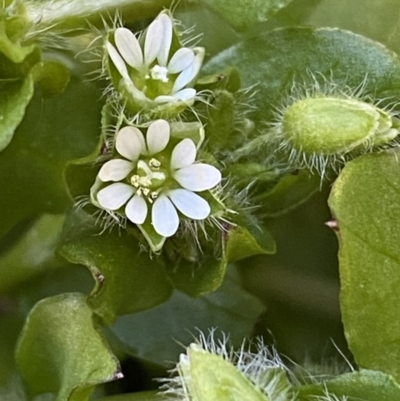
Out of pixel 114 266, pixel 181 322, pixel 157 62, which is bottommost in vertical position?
pixel 181 322

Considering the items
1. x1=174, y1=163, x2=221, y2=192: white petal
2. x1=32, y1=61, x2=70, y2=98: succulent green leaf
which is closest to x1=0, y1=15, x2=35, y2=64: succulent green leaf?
x1=32, y1=61, x2=70, y2=98: succulent green leaf

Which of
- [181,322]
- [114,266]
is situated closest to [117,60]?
Result: [114,266]

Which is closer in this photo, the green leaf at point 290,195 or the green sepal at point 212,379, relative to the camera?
the green sepal at point 212,379

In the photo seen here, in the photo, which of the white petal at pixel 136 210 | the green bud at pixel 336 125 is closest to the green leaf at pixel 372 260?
the green bud at pixel 336 125

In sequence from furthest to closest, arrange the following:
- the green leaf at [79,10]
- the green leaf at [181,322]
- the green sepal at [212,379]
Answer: the green leaf at [181,322] < the green leaf at [79,10] < the green sepal at [212,379]

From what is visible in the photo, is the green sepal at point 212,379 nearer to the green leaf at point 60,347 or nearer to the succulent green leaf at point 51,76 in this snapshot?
the green leaf at point 60,347

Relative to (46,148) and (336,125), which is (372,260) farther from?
(46,148)

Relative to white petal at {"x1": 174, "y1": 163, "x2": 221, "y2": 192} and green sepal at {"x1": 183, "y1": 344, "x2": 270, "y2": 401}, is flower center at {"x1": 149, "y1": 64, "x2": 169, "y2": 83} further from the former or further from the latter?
green sepal at {"x1": 183, "y1": 344, "x2": 270, "y2": 401}
